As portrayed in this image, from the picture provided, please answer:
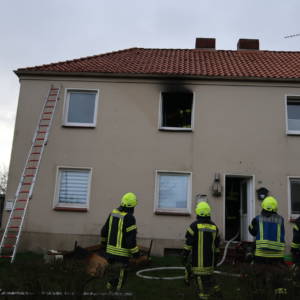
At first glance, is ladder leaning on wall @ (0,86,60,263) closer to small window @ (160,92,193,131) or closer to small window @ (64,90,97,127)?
small window @ (64,90,97,127)

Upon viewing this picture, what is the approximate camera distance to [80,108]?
11578mm

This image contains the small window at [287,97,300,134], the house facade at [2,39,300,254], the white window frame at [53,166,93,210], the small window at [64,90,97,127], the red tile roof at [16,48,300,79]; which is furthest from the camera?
the red tile roof at [16,48,300,79]

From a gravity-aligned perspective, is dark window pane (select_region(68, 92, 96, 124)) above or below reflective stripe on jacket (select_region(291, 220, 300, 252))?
above

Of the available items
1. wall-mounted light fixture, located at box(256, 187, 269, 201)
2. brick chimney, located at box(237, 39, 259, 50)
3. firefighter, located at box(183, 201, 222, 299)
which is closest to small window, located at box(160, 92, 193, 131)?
wall-mounted light fixture, located at box(256, 187, 269, 201)

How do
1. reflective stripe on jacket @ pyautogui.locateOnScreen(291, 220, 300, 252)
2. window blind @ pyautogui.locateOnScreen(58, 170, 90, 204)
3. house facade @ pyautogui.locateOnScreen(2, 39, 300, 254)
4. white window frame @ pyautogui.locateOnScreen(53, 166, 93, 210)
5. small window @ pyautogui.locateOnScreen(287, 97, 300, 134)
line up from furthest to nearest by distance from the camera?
1. small window @ pyautogui.locateOnScreen(287, 97, 300, 134)
2. window blind @ pyautogui.locateOnScreen(58, 170, 90, 204)
3. white window frame @ pyautogui.locateOnScreen(53, 166, 93, 210)
4. house facade @ pyautogui.locateOnScreen(2, 39, 300, 254)
5. reflective stripe on jacket @ pyautogui.locateOnScreen(291, 220, 300, 252)

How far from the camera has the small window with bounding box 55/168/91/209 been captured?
1070 cm

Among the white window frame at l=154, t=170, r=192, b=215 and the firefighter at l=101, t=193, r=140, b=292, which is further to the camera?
the white window frame at l=154, t=170, r=192, b=215

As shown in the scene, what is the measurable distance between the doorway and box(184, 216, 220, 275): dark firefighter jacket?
5506mm

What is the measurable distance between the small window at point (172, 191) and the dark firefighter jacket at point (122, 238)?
483cm

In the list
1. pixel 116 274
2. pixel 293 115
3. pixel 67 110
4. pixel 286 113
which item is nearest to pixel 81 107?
pixel 67 110

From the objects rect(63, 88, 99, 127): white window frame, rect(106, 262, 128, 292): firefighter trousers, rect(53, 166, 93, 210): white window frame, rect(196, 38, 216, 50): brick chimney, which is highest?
rect(196, 38, 216, 50): brick chimney

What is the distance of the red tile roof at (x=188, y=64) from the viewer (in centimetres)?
1152

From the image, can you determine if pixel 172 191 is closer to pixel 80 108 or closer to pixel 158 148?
pixel 158 148

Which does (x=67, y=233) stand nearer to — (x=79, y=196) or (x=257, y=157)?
(x=79, y=196)
